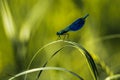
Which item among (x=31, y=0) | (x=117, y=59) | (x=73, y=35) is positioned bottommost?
(x=117, y=59)

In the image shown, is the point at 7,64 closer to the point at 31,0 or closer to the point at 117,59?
the point at 31,0

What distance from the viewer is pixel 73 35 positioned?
1327 mm

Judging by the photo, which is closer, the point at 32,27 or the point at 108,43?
the point at 32,27

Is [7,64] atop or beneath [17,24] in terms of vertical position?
beneath

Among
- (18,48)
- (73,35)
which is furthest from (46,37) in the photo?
(18,48)

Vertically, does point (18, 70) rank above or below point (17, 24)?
below

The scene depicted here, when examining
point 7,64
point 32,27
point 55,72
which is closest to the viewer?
point 32,27

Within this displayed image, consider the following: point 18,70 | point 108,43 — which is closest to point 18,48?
point 18,70

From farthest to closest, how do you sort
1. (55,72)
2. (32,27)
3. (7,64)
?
(7,64) → (55,72) → (32,27)

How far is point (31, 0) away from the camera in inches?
53.5

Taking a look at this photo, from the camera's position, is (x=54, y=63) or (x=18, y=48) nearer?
(x=18, y=48)

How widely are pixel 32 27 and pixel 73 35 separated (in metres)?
0.22

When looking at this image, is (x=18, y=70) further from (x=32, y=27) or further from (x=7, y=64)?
(x=32, y=27)

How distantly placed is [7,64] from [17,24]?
16 cm
